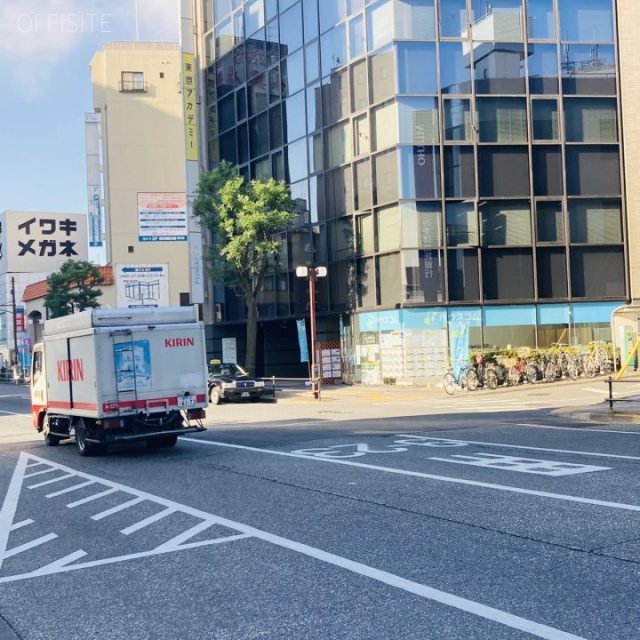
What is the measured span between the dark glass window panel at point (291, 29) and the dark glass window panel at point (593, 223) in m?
15.7

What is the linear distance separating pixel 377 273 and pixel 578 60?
12.5 meters

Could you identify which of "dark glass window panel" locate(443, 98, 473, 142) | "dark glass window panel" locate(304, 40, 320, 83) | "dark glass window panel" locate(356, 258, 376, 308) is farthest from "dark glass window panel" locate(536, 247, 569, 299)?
"dark glass window panel" locate(304, 40, 320, 83)

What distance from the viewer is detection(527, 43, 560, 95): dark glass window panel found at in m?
35.8

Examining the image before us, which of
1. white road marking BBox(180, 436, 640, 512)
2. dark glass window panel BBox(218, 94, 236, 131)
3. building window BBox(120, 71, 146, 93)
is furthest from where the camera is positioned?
building window BBox(120, 71, 146, 93)

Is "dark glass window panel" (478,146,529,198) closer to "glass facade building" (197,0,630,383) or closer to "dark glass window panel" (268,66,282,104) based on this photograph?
"glass facade building" (197,0,630,383)

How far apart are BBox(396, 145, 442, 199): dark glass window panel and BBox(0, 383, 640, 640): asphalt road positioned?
69.2 feet

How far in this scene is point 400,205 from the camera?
3531 centimetres

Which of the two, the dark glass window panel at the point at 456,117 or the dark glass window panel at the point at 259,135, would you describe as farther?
the dark glass window panel at the point at 259,135

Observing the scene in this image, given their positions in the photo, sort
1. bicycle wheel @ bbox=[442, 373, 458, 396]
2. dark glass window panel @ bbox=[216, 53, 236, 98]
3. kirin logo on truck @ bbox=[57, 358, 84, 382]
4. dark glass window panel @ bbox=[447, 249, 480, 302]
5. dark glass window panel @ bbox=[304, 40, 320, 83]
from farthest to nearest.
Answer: dark glass window panel @ bbox=[216, 53, 236, 98] < dark glass window panel @ bbox=[304, 40, 320, 83] < dark glass window panel @ bbox=[447, 249, 480, 302] < bicycle wheel @ bbox=[442, 373, 458, 396] < kirin logo on truck @ bbox=[57, 358, 84, 382]

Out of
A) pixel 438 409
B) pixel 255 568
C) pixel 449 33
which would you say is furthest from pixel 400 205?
pixel 255 568

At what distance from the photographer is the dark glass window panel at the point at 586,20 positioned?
36.3 meters

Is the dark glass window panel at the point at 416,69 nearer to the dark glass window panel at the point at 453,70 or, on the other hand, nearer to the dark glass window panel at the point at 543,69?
the dark glass window panel at the point at 453,70

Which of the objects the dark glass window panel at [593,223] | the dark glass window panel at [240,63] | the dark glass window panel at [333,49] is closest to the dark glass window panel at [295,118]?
the dark glass window panel at [333,49]

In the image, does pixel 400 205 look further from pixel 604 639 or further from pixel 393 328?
pixel 604 639
